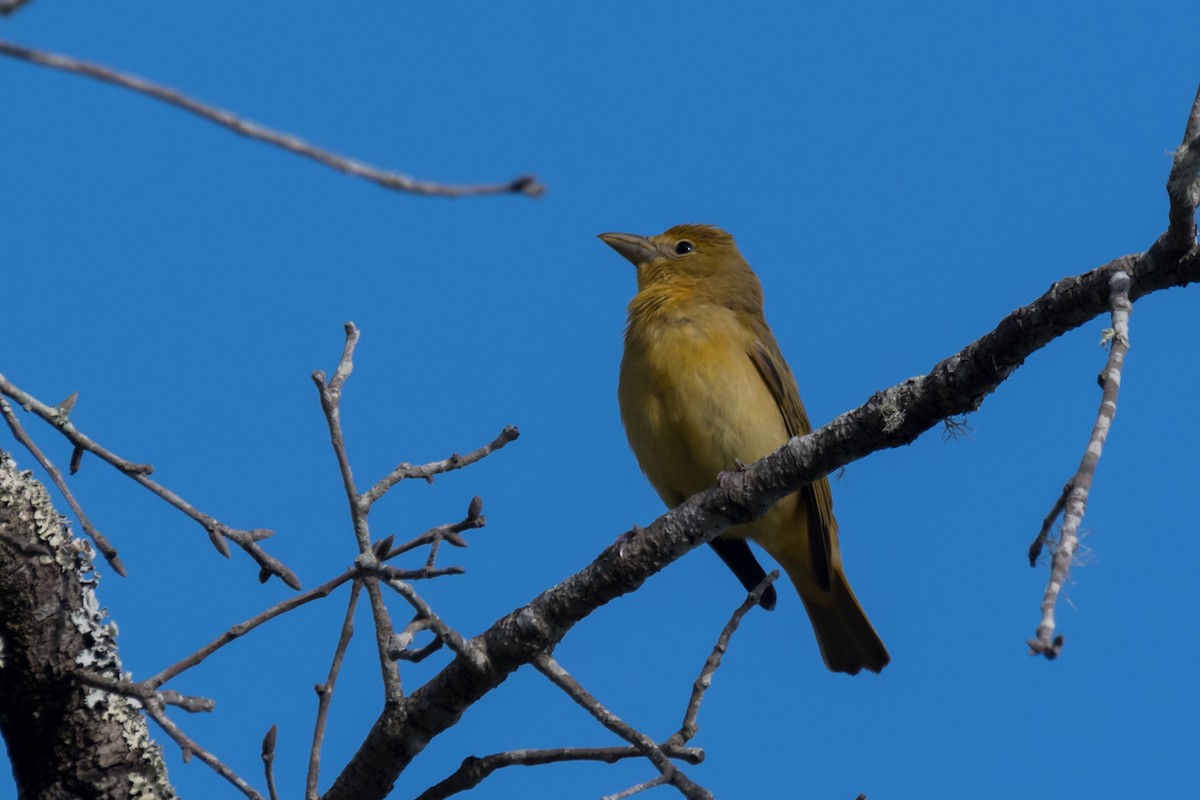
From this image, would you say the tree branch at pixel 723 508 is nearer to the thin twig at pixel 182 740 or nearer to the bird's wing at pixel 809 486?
the thin twig at pixel 182 740

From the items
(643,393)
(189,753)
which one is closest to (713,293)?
(643,393)

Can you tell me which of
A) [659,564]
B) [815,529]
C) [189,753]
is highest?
[815,529]

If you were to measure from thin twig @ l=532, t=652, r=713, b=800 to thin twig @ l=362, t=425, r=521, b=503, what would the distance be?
0.66 metres

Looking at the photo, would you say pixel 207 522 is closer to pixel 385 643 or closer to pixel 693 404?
pixel 385 643

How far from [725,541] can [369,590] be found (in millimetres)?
3417

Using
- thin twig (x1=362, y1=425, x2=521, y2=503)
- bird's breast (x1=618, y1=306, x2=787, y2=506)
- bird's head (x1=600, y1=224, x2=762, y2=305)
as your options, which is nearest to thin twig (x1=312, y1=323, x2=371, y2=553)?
thin twig (x1=362, y1=425, x2=521, y2=503)

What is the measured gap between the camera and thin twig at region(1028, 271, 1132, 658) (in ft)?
5.68

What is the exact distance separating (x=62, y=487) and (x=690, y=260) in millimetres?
5046

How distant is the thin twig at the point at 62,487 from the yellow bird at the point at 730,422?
3.25 meters

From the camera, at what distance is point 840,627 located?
23.1 feet

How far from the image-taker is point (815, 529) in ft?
21.7

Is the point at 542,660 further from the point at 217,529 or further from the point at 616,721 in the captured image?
the point at 217,529

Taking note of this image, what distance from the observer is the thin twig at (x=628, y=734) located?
3.36m

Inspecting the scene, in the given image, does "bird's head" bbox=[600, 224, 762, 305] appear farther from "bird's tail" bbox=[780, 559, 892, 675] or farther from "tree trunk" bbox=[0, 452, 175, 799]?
"tree trunk" bbox=[0, 452, 175, 799]
